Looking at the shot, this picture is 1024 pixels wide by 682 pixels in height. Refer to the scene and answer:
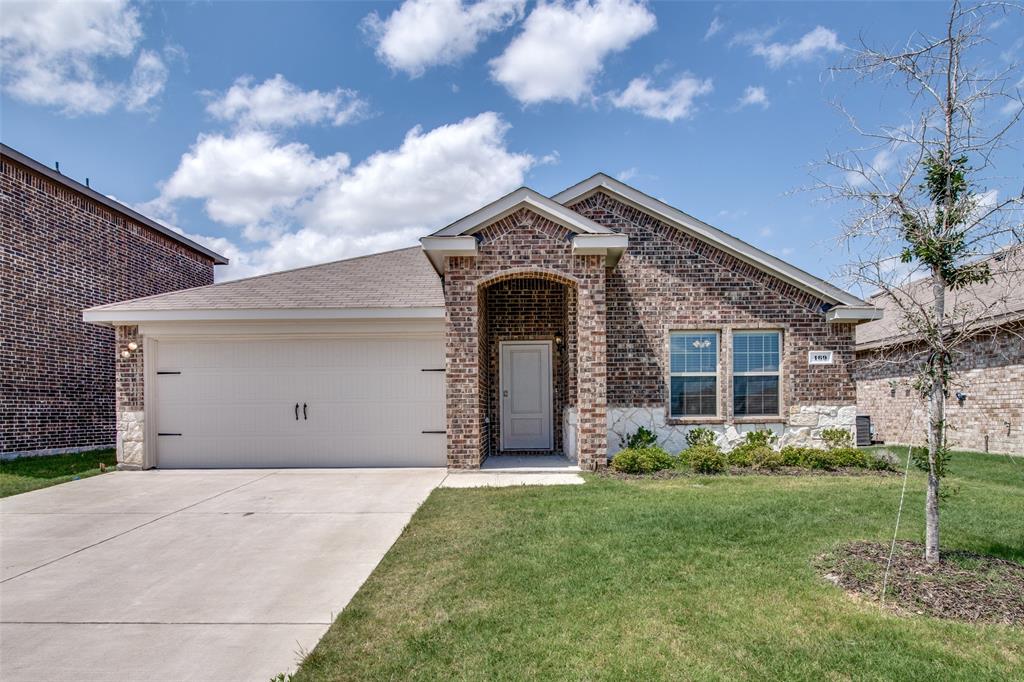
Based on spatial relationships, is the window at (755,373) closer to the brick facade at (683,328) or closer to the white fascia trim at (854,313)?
the brick facade at (683,328)

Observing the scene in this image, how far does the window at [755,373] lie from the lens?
1098cm

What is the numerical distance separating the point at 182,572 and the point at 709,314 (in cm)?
926

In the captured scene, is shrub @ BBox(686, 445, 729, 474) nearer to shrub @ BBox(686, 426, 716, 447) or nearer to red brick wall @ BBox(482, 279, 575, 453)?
shrub @ BBox(686, 426, 716, 447)

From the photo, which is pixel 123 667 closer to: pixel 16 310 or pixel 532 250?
pixel 532 250

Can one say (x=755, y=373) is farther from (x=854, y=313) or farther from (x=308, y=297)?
(x=308, y=297)

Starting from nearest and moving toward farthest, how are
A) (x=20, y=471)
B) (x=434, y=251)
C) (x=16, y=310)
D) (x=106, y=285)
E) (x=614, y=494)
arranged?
(x=614, y=494)
(x=434, y=251)
(x=20, y=471)
(x=16, y=310)
(x=106, y=285)

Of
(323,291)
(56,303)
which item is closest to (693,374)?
(323,291)

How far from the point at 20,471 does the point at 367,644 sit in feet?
34.7

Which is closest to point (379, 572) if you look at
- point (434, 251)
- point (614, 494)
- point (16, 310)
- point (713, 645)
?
point (713, 645)

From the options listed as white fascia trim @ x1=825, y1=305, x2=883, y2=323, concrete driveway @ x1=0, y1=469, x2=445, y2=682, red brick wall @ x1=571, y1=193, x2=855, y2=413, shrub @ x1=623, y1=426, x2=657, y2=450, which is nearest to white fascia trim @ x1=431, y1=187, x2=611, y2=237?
red brick wall @ x1=571, y1=193, x2=855, y2=413

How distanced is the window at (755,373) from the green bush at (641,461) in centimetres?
233

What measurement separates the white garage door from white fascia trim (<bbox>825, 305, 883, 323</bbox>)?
291 inches

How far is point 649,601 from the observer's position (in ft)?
13.3

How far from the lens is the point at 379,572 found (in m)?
4.80
